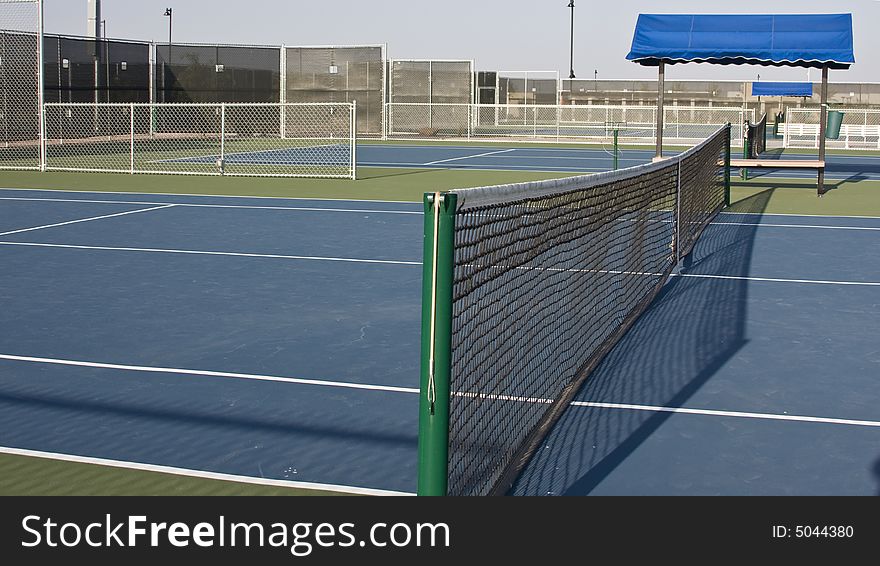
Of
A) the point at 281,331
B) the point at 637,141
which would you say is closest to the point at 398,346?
the point at 281,331

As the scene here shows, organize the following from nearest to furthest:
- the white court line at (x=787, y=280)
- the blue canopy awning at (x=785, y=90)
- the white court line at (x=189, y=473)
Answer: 1. the white court line at (x=189, y=473)
2. the white court line at (x=787, y=280)
3. the blue canopy awning at (x=785, y=90)

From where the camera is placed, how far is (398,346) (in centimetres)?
788

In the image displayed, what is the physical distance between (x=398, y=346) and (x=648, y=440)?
8.23 feet

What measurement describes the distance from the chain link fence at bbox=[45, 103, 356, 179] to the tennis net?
41.1 feet

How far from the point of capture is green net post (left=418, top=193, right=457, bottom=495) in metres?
3.90

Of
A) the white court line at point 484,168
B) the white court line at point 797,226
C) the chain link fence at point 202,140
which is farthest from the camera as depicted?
the white court line at point 484,168

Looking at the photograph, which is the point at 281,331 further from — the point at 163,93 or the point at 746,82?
the point at 746,82

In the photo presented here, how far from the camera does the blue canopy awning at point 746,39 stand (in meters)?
20.8

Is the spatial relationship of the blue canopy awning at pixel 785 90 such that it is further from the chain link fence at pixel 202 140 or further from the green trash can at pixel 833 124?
the green trash can at pixel 833 124

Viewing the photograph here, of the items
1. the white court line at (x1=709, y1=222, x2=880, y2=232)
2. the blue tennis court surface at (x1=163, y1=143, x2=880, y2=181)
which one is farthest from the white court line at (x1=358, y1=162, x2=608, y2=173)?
the white court line at (x1=709, y1=222, x2=880, y2=232)

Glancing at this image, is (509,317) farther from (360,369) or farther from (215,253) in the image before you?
(215,253)

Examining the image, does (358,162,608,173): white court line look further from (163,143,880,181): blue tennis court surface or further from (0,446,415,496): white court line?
(0,446,415,496): white court line

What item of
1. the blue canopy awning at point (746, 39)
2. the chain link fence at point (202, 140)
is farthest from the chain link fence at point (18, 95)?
the blue canopy awning at point (746, 39)

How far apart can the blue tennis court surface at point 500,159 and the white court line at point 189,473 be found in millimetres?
21552
